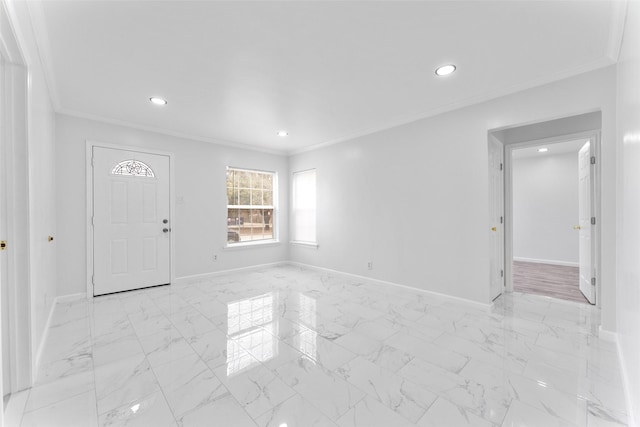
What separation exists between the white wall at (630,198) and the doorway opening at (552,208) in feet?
4.11

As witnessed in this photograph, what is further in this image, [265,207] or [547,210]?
[547,210]

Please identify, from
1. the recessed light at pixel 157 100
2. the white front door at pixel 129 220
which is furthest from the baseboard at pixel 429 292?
the recessed light at pixel 157 100

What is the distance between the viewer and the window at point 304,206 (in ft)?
18.5

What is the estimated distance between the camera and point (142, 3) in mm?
1844

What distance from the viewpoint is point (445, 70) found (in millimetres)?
2678

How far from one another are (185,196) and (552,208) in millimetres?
7668

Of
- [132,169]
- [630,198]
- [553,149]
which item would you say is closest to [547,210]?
[553,149]

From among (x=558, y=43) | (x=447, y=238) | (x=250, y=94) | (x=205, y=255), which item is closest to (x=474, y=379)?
(x=447, y=238)

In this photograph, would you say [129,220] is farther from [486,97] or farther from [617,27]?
[617,27]

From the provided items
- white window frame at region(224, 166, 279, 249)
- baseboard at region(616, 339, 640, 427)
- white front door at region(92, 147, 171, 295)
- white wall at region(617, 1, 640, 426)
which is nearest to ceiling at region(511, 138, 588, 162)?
white wall at region(617, 1, 640, 426)

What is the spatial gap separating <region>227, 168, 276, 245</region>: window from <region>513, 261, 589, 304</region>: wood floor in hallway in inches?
178

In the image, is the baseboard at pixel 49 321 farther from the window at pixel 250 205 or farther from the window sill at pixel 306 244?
the window sill at pixel 306 244

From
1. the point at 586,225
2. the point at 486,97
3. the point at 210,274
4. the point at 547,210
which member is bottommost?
the point at 210,274

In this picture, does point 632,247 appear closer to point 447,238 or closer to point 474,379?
point 474,379
